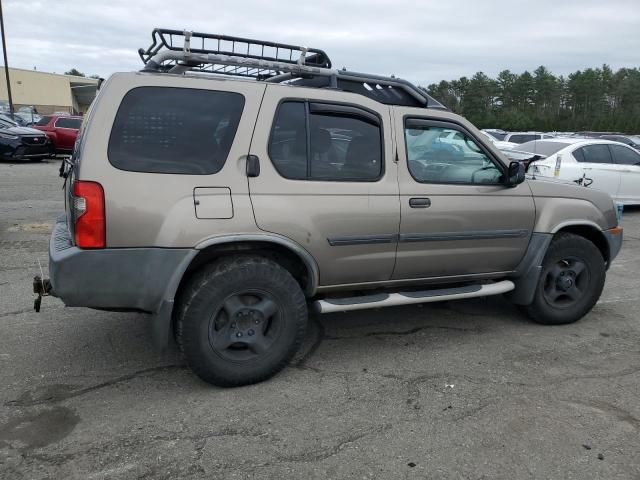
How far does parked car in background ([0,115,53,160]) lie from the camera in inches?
677

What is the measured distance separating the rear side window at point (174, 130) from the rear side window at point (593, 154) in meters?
9.32

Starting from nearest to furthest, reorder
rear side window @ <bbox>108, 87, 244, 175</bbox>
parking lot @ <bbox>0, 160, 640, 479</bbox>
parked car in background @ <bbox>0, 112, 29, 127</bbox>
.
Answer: parking lot @ <bbox>0, 160, 640, 479</bbox> → rear side window @ <bbox>108, 87, 244, 175</bbox> → parked car in background @ <bbox>0, 112, 29, 127</bbox>

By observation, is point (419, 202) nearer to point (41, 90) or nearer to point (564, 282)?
point (564, 282)

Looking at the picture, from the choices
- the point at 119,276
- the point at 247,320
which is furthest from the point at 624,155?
the point at 119,276

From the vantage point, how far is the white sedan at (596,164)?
10648 mm

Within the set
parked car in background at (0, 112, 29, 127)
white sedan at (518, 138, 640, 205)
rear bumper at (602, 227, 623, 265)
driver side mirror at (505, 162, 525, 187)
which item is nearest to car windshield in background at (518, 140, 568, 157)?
white sedan at (518, 138, 640, 205)

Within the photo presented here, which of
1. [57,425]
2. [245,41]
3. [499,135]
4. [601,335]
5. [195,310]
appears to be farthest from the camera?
[499,135]

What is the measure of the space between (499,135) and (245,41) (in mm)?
22538

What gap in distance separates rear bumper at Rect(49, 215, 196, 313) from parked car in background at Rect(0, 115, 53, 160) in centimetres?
1629

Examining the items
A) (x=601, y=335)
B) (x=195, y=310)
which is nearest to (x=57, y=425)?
(x=195, y=310)

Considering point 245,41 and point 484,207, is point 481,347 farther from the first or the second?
point 245,41

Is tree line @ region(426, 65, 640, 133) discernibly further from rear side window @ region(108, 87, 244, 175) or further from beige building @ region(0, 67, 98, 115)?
rear side window @ region(108, 87, 244, 175)

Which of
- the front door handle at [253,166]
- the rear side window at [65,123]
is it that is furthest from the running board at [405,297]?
the rear side window at [65,123]

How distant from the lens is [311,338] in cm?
443
